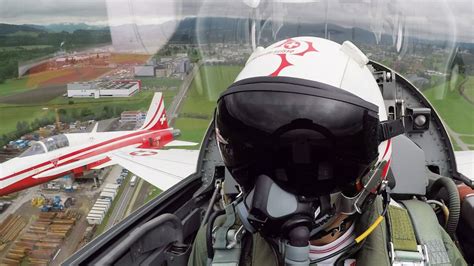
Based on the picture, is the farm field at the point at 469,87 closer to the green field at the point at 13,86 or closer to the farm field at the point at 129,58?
the farm field at the point at 129,58

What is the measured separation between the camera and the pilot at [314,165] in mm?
904

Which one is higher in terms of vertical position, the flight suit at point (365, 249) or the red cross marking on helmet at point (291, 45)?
the red cross marking on helmet at point (291, 45)

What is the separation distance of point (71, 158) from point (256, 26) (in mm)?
6068

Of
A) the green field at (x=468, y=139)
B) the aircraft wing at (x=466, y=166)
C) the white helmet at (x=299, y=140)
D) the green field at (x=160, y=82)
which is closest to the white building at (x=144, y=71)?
the green field at (x=160, y=82)

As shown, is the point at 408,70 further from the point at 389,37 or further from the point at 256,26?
the point at 256,26

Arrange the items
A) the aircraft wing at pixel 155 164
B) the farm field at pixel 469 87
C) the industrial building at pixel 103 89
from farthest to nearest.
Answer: the industrial building at pixel 103 89 → the farm field at pixel 469 87 → the aircraft wing at pixel 155 164

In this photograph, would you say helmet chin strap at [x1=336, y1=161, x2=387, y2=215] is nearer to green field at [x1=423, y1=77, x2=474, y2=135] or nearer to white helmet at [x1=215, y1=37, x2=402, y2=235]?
white helmet at [x1=215, y1=37, x2=402, y2=235]

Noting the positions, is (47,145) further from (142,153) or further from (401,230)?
(401,230)

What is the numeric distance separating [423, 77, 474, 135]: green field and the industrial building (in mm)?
9906

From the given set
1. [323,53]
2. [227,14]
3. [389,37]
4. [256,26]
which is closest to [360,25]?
[389,37]

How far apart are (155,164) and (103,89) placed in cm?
546

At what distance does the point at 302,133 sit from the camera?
896 millimetres

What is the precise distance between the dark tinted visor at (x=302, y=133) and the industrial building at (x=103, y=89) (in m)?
12.6

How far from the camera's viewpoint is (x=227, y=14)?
10.2 metres
